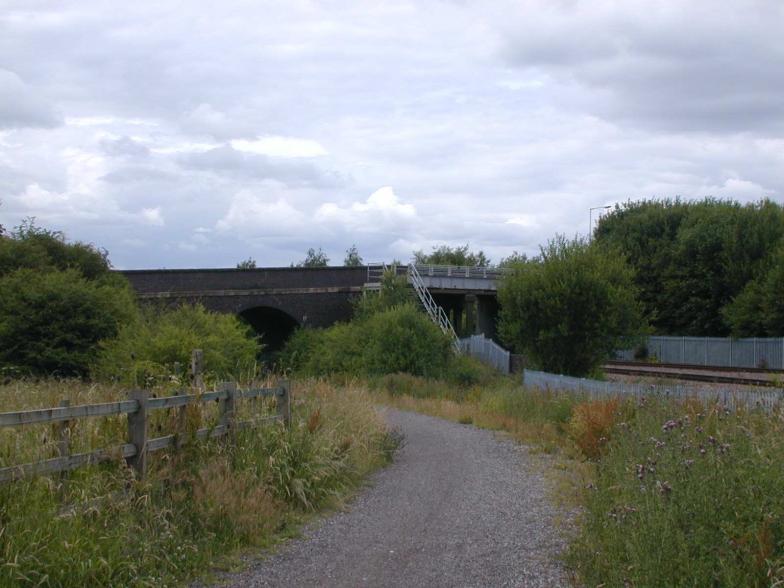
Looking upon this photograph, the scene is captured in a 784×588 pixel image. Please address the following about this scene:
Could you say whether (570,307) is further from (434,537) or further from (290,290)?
(290,290)

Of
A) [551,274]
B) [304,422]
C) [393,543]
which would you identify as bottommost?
[393,543]

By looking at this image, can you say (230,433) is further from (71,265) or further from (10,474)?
(71,265)

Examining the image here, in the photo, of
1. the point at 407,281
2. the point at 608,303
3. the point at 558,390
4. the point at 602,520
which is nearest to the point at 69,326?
the point at 558,390

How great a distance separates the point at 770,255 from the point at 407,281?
71.1ft

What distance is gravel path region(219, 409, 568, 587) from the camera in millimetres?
8227

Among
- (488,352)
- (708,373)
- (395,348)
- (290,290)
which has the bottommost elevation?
(708,373)

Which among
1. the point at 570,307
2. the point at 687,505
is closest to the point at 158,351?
the point at 570,307

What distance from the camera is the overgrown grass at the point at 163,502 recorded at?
283 inches

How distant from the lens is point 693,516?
267 inches

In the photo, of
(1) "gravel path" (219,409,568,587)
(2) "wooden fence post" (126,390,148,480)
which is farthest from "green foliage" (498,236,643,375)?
(2) "wooden fence post" (126,390,148,480)

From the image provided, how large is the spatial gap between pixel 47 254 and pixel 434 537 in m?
36.6

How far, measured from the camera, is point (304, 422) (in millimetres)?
12977

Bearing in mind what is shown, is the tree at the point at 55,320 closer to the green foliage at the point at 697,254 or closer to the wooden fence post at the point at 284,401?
the wooden fence post at the point at 284,401

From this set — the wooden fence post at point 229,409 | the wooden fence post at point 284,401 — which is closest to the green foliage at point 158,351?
the wooden fence post at point 284,401
